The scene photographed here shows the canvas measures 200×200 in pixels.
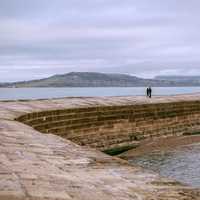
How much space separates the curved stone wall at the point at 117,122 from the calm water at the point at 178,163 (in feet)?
8.32

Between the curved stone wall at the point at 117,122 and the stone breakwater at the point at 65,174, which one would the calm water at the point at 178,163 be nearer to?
the curved stone wall at the point at 117,122

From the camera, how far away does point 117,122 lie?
20047 mm

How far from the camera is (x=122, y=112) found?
20.2 m

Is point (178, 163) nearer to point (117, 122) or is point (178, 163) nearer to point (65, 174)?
point (117, 122)

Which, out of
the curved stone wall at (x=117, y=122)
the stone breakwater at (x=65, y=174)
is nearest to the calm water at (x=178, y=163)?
the curved stone wall at (x=117, y=122)

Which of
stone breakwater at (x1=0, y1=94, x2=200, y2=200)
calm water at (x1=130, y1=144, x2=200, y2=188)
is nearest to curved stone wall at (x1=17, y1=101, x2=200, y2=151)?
stone breakwater at (x1=0, y1=94, x2=200, y2=200)

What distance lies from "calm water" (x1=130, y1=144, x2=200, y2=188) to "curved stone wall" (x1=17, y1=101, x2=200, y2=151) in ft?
8.32

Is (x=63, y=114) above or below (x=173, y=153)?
above

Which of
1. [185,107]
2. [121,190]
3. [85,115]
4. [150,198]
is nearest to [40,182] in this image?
[121,190]

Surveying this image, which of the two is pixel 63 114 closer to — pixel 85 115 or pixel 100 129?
pixel 85 115

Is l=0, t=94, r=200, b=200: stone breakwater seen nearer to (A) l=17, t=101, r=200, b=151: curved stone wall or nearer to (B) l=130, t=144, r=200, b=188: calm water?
(A) l=17, t=101, r=200, b=151: curved stone wall

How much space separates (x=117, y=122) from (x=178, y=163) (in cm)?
521

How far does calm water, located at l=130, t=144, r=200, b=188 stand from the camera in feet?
41.8

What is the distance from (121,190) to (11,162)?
182 cm
